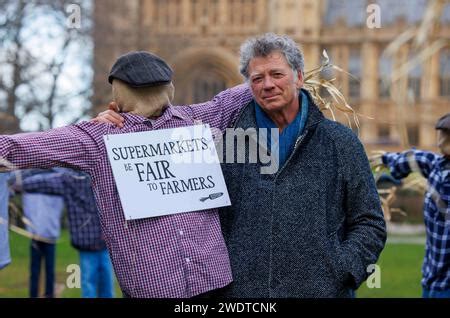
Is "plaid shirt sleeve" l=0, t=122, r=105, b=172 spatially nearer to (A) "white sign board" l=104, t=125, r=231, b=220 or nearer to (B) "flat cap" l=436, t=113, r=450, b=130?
(A) "white sign board" l=104, t=125, r=231, b=220

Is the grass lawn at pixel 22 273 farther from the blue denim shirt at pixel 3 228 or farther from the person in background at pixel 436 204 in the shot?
the blue denim shirt at pixel 3 228

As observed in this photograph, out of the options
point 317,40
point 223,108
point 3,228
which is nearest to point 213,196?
point 223,108

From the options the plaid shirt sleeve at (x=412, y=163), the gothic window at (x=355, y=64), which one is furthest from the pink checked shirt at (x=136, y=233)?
the gothic window at (x=355, y=64)

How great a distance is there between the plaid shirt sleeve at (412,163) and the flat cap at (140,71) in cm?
272

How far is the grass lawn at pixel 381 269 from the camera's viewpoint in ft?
35.2

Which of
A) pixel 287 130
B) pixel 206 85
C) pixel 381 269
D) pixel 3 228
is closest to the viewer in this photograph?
pixel 287 130

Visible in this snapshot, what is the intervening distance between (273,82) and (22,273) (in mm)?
9941

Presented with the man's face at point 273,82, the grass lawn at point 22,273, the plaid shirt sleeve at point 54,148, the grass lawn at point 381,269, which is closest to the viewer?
the plaid shirt sleeve at point 54,148

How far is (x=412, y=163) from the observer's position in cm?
624

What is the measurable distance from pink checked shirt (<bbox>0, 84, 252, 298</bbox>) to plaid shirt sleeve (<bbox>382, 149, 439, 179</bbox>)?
264 centimetres
